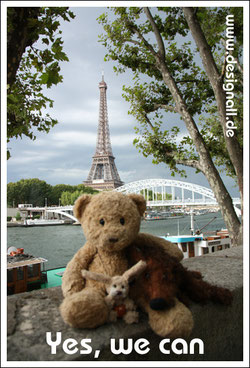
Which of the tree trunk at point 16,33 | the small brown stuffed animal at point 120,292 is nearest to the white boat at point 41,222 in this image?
the tree trunk at point 16,33

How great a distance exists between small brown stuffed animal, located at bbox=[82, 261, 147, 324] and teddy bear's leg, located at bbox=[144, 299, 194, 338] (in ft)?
0.29

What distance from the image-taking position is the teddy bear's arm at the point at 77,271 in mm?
1219

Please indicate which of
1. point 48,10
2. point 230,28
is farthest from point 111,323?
point 230,28

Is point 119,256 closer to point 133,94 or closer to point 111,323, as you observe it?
point 111,323

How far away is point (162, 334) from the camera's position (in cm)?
109

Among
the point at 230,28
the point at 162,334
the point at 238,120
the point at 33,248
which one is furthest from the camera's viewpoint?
the point at 33,248

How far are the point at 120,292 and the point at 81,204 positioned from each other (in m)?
0.45

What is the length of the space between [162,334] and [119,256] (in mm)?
360

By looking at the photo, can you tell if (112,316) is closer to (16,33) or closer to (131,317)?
(131,317)

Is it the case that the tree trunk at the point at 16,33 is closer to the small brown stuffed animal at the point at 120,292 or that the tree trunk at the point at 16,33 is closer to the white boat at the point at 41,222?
the small brown stuffed animal at the point at 120,292

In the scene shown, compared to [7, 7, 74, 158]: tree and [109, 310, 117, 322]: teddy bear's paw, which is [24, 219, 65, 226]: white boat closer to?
[7, 7, 74, 158]: tree

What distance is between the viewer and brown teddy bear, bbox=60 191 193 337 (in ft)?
3.51

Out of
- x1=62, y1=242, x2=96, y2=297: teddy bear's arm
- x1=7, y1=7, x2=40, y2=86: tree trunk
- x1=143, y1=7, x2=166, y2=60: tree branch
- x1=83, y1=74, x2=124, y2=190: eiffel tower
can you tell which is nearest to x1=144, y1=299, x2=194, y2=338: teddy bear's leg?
x1=62, y1=242, x2=96, y2=297: teddy bear's arm

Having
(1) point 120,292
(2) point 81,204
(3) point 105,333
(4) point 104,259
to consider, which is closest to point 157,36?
(2) point 81,204
